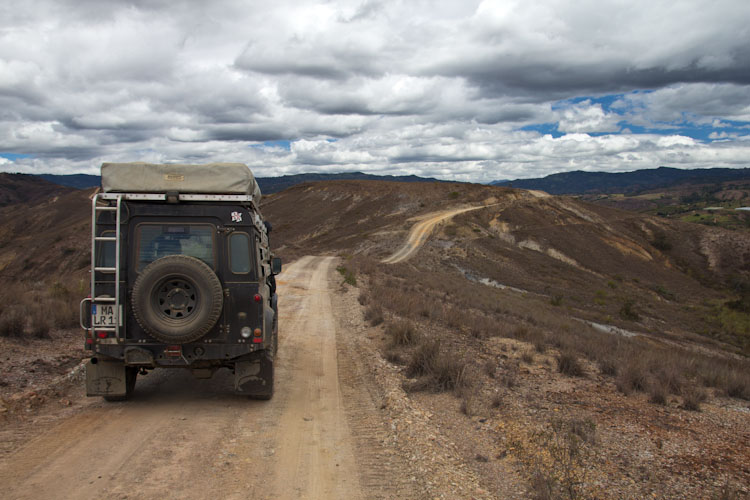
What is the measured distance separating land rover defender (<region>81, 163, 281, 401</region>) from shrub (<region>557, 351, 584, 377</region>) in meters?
5.95

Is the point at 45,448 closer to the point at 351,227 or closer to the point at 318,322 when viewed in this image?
the point at 318,322

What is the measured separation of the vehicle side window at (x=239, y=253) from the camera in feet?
22.2

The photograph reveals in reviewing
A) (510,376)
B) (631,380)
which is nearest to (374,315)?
(510,376)

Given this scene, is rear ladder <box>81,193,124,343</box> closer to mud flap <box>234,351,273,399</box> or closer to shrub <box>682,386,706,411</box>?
mud flap <box>234,351,273,399</box>

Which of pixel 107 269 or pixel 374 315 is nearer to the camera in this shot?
pixel 107 269

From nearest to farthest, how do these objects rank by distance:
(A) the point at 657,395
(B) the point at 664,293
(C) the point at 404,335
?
1. (A) the point at 657,395
2. (C) the point at 404,335
3. (B) the point at 664,293

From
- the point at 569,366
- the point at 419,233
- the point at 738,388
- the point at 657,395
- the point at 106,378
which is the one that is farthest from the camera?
the point at 419,233

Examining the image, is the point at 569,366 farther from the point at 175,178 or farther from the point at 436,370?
the point at 175,178

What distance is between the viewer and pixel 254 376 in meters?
7.13

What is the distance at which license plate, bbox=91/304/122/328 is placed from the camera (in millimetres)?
6457

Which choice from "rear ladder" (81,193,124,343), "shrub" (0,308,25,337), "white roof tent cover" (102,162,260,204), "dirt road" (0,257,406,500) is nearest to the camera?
"dirt road" (0,257,406,500)

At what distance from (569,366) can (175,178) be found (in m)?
7.81

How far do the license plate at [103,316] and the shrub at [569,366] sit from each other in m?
7.82

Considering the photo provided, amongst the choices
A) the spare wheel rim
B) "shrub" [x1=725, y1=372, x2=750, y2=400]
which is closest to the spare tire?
the spare wheel rim
